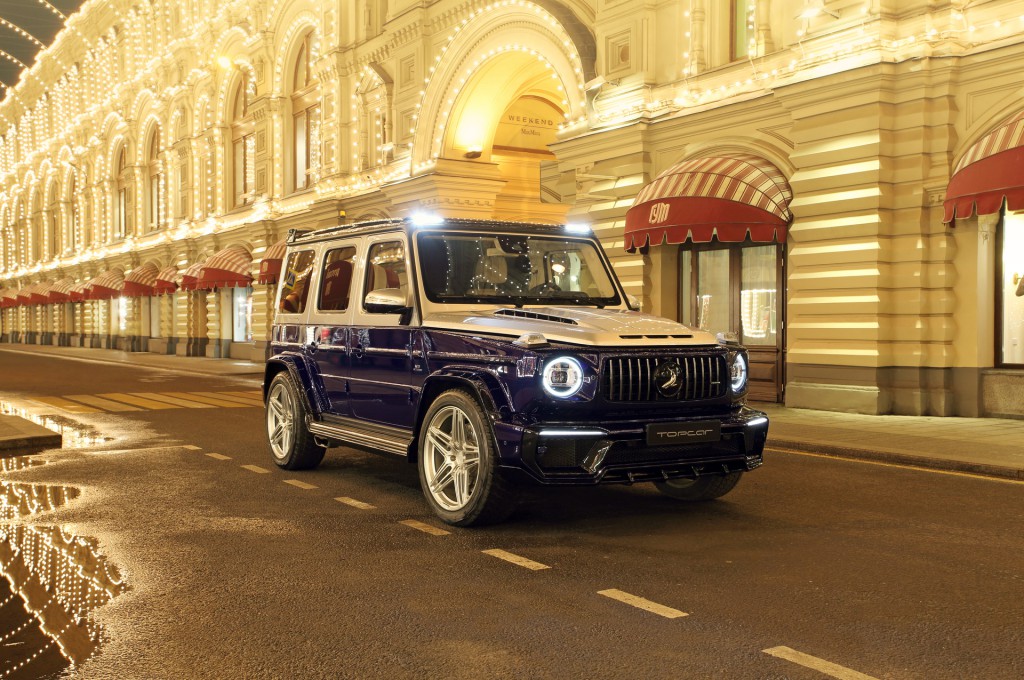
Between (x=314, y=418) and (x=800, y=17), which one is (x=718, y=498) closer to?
(x=314, y=418)

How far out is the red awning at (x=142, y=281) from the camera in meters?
45.0

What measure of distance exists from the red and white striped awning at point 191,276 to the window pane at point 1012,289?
28.0 metres

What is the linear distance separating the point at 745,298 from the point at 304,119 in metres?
20.5

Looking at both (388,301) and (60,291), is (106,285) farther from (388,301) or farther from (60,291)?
(388,301)

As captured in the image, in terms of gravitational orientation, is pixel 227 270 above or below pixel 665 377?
above

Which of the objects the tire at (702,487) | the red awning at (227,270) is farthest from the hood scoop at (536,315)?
the red awning at (227,270)

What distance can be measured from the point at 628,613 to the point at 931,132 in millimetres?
12052

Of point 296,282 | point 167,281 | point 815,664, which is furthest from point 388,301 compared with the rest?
point 167,281

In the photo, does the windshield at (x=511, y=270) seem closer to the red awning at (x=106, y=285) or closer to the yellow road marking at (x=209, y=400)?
the yellow road marking at (x=209, y=400)

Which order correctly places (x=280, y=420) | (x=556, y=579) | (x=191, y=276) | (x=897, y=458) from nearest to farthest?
(x=556, y=579), (x=280, y=420), (x=897, y=458), (x=191, y=276)

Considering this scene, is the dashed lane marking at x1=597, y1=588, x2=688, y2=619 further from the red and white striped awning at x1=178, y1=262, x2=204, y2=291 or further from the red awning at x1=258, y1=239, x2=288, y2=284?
the red and white striped awning at x1=178, y1=262, x2=204, y2=291

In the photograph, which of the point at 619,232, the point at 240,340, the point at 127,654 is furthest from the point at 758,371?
the point at 240,340

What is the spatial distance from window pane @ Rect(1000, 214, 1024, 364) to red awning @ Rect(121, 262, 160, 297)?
120 ft

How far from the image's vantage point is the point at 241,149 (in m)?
39.4
